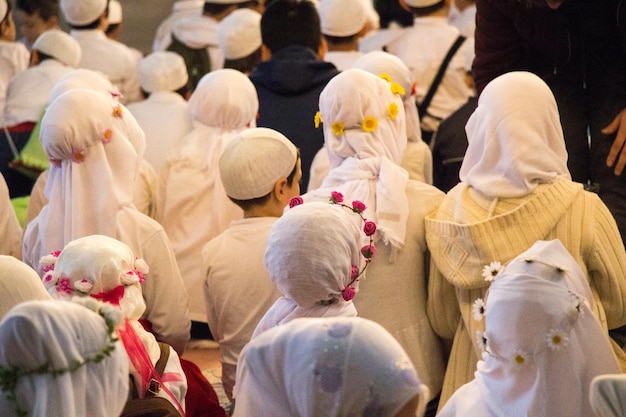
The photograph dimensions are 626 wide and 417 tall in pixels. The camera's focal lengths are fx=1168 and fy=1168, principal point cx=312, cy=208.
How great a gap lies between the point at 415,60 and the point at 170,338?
3396 millimetres

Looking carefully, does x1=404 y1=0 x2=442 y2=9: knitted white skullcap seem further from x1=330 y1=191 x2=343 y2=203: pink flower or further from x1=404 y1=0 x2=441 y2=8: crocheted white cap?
x1=330 y1=191 x2=343 y2=203: pink flower

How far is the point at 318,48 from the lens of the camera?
7277 millimetres

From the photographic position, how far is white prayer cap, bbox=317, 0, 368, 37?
7836 millimetres

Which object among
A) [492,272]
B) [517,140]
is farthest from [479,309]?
[517,140]

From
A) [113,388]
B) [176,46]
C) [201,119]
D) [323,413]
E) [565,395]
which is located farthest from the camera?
[176,46]

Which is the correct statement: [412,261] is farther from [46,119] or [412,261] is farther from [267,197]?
[46,119]

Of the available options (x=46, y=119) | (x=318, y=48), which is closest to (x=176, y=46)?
(x=318, y=48)

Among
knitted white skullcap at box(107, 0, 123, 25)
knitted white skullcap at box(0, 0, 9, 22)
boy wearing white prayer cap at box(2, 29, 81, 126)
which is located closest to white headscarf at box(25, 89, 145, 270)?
boy wearing white prayer cap at box(2, 29, 81, 126)

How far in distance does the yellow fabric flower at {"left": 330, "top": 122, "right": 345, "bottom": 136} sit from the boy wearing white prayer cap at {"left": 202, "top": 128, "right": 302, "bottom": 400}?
0.91 feet

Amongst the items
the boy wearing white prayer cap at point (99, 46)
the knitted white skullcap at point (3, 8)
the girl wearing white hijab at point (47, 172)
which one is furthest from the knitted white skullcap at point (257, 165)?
the knitted white skullcap at point (3, 8)

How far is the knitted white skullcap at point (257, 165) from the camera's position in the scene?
502 cm

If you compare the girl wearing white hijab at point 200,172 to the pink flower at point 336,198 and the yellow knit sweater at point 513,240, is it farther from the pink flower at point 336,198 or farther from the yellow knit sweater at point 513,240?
A: the yellow knit sweater at point 513,240

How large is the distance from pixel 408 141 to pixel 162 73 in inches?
90.3

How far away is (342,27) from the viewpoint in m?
7.89
